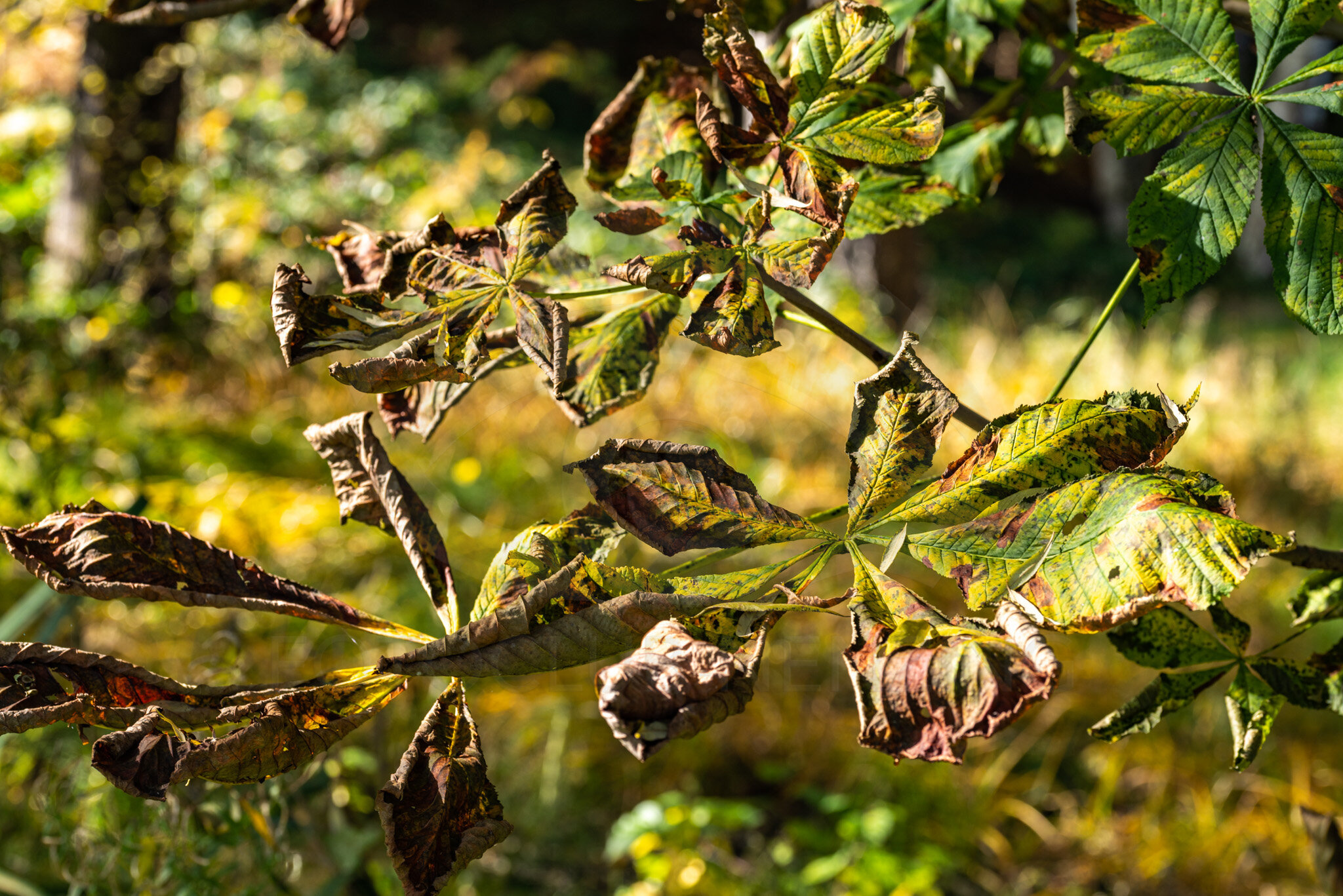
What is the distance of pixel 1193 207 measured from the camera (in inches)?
17.3

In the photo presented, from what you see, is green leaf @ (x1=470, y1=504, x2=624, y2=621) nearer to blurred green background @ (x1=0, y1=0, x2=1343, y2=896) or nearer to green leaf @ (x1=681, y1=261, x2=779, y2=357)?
green leaf @ (x1=681, y1=261, x2=779, y2=357)

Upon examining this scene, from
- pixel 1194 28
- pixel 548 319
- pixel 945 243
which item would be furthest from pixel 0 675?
pixel 945 243

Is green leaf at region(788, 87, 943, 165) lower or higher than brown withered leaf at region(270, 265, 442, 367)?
higher

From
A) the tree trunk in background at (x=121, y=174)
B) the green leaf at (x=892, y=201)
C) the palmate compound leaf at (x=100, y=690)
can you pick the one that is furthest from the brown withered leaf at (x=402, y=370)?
the tree trunk in background at (x=121, y=174)

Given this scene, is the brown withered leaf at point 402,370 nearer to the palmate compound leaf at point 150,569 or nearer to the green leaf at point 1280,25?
the palmate compound leaf at point 150,569

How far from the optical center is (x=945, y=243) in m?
8.35

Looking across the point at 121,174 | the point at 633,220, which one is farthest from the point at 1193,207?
the point at 121,174

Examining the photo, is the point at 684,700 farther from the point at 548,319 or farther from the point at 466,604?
the point at 466,604

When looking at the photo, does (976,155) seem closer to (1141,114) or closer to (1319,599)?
(1141,114)

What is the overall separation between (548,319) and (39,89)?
548cm

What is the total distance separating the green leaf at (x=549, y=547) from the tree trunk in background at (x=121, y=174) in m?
3.28

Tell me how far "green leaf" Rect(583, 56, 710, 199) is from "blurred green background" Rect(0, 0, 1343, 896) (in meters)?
0.16

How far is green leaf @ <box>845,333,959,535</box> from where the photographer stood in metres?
0.35

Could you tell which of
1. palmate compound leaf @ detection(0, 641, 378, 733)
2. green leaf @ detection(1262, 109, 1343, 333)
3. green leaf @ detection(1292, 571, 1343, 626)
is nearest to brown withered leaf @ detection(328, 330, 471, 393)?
palmate compound leaf @ detection(0, 641, 378, 733)
